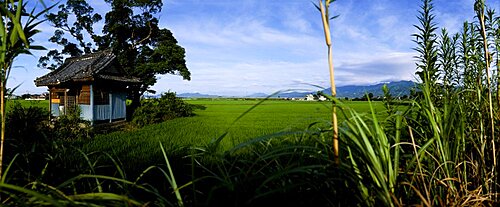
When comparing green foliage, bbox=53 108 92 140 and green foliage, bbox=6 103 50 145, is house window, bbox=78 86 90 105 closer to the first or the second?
green foliage, bbox=53 108 92 140

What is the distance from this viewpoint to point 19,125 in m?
7.59

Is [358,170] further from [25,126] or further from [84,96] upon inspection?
[84,96]

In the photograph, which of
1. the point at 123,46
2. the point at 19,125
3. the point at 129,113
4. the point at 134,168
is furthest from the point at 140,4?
the point at 134,168

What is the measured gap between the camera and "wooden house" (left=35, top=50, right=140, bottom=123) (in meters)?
14.3

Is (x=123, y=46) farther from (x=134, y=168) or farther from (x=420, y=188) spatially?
(x=420, y=188)

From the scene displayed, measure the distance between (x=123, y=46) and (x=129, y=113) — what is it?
26.1 ft

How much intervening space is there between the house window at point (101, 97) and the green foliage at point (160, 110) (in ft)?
5.69

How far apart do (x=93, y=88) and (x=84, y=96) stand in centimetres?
66

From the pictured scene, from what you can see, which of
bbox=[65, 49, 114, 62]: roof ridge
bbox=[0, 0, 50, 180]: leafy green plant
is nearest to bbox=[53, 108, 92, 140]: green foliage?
bbox=[65, 49, 114, 62]: roof ridge

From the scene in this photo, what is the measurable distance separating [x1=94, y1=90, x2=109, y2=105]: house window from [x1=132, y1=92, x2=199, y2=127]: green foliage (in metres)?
1.73

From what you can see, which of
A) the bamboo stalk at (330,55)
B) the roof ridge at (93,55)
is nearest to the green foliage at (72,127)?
the roof ridge at (93,55)

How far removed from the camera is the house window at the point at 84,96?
14414 millimetres

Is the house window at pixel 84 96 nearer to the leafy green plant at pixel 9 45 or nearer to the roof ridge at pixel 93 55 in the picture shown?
the roof ridge at pixel 93 55

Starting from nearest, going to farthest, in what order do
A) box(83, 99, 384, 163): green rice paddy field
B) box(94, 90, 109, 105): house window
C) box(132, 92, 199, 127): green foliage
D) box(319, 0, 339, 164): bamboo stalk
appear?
box(319, 0, 339, 164): bamboo stalk
box(83, 99, 384, 163): green rice paddy field
box(94, 90, 109, 105): house window
box(132, 92, 199, 127): green foliage
